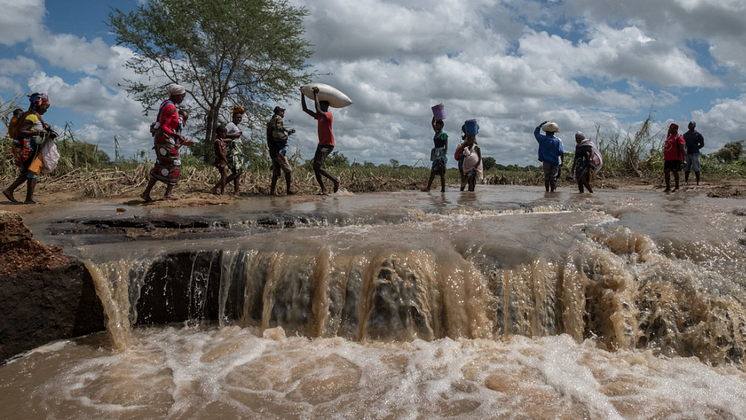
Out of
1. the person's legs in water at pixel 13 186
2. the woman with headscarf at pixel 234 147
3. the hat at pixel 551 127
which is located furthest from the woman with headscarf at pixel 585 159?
the person's legs in water at pixel 13 186

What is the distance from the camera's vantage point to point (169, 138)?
628 cm

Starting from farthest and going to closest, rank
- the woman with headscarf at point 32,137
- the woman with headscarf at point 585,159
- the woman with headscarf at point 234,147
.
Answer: the woman with headscarf at point 585,159
the woman with headscarf at point 234,147
the woman with headscarf at point 32,137

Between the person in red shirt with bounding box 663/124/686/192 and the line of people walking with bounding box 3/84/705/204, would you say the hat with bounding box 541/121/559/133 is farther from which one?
the person in red shirt with bounding box 663/124/686/192

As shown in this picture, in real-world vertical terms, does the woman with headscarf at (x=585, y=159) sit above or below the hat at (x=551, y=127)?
below

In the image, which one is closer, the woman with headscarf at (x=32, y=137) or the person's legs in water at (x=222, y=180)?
the woman with headscarf at (x=32, y=137)

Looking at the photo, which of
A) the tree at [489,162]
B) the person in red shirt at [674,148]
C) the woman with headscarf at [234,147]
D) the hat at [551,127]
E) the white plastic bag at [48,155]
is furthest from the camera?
the tree at [489,162]

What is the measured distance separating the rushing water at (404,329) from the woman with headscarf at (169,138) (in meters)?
2.15

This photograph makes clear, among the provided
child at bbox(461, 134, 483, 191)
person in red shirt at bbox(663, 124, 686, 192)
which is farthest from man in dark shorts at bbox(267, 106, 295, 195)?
person in red shirt at bbox(663, 124, 686, 192)

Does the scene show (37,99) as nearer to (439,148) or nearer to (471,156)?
(439,148)

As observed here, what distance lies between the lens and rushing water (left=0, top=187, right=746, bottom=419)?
8.10ft

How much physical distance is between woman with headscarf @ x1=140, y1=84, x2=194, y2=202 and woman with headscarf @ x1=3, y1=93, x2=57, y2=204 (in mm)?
1454

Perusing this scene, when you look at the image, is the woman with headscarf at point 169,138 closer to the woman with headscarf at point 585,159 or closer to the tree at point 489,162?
the woman with headscarf at point 585,159

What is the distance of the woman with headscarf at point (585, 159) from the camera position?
8.77m

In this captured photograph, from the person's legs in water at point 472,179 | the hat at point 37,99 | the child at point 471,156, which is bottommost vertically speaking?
the person's legs in water at point 472,179
